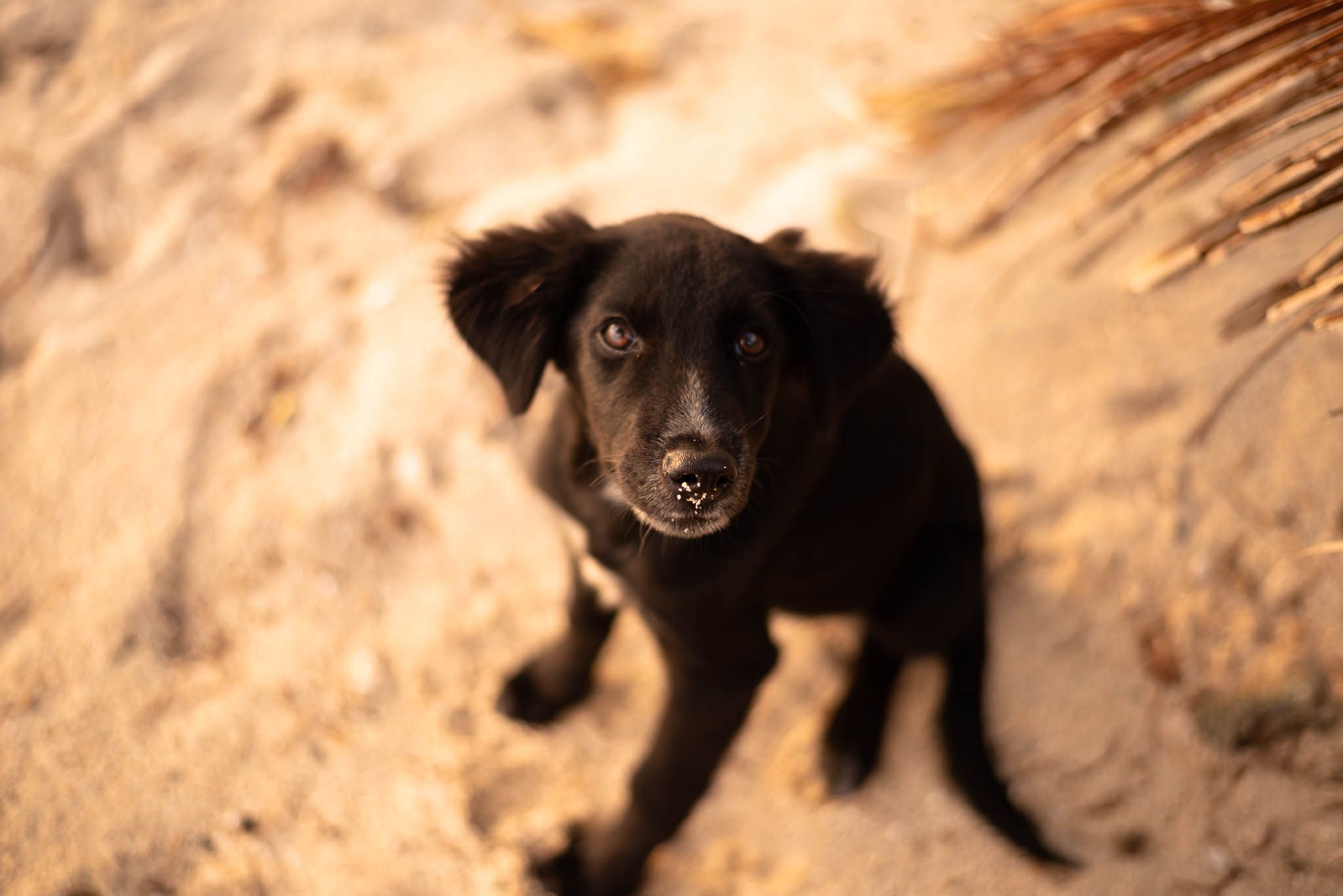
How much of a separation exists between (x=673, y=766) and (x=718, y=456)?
2.95 feet

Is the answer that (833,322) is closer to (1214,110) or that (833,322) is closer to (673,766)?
(1214,110)

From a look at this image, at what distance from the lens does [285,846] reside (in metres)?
2.38

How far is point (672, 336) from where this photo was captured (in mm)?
1797

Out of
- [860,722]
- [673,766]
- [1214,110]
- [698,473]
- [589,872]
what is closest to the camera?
[698,473]

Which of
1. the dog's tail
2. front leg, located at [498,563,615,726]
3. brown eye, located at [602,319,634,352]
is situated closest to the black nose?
brown eye, located at [602,319,634,352]

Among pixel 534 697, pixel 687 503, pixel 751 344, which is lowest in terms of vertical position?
pixel 534 697

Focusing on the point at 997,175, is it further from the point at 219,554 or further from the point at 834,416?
the point at 219,554

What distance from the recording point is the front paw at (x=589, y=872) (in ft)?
7.62

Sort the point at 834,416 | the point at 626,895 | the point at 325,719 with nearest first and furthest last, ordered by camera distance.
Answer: the point at 834,416 < the point at 626,895 < the point at 325,719

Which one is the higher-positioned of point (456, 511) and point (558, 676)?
point (456, 511)

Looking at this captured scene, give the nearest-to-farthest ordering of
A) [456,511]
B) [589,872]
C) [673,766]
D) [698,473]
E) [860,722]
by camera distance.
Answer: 1. [698,473]
2. [673,766]
3. [589,872]
4. [860,722]
5. [456,511]

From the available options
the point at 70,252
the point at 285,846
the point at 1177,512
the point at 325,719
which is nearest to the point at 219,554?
the point at 325,719

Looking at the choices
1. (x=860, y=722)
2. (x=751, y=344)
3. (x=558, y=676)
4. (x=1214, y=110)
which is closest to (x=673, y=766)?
(x=558, y=676)

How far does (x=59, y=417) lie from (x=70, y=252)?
2.52 ft
